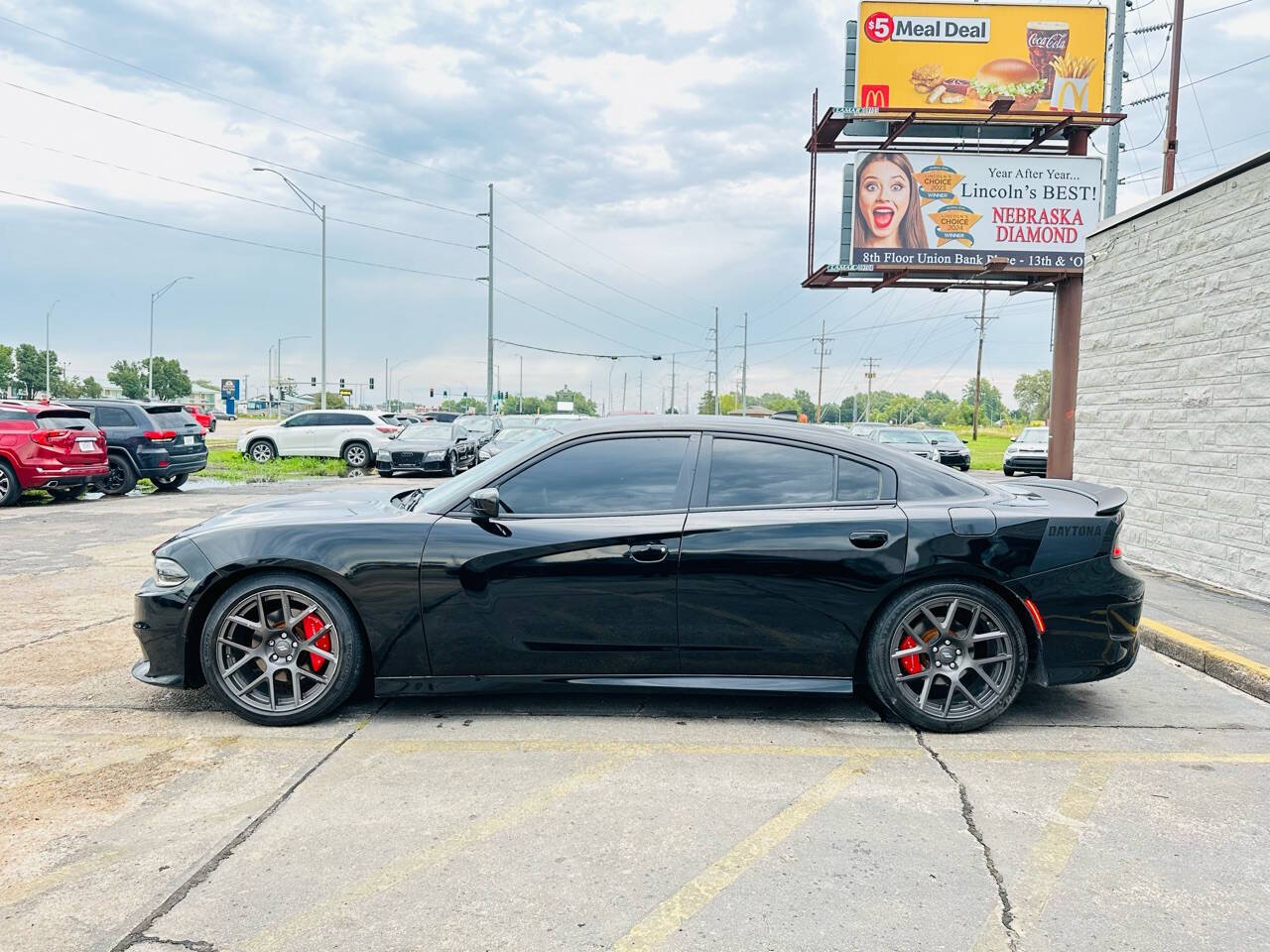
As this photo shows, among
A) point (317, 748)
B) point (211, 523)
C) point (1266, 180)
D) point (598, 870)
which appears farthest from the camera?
point (1266, 180)

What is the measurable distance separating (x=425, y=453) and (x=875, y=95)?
13.6 meters

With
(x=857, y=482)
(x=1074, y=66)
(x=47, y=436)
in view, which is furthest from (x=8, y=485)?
(x=1074, y=66)

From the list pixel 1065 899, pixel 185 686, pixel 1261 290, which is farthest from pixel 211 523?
pixel 1261 290

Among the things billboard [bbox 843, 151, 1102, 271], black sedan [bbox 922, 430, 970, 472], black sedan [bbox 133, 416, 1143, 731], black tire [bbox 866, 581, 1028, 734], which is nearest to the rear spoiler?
black sedan [bbox 133, 416, 1143, 731]

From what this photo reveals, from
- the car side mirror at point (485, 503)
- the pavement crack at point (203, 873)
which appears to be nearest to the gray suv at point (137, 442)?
the car side mirror at point (485, 503)

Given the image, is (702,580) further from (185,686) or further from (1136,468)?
(1136,468)

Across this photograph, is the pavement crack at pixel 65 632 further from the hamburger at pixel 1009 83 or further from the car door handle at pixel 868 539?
the hamburger at pixel 1009 83

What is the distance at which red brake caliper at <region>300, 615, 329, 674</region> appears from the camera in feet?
13.8

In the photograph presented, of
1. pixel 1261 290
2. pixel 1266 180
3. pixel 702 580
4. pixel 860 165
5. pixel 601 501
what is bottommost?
pixel 702 580

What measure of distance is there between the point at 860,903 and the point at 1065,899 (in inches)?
25.7

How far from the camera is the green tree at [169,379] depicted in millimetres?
109062

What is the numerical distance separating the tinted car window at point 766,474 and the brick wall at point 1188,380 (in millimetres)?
4677

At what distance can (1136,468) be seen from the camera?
28.9 ft

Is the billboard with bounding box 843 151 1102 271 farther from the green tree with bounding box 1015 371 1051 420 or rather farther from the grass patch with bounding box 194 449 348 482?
the green tree with bounding box 1015 371 1051 420
